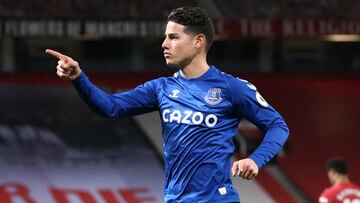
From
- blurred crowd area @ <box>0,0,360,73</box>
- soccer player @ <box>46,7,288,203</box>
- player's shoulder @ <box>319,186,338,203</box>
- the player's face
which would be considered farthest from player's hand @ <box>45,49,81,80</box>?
blurred crowd area @ <box>0,0,360,73</box>

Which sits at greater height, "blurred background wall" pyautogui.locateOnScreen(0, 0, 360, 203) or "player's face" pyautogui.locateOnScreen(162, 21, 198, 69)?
"player's face" pyautogui.locateOnScreen(162, 21, 198, 69)

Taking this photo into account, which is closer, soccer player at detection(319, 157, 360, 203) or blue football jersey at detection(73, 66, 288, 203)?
blue football jersey at detection(73, 66, 288, 203)

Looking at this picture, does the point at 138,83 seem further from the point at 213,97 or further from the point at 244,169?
the point at 244,169

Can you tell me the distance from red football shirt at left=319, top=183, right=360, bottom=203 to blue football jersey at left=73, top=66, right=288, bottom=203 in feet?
14.2

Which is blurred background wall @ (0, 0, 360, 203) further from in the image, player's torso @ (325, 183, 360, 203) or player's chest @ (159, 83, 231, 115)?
player's chest @ (159, 83, 231, 115)

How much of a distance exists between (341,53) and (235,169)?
476 inches

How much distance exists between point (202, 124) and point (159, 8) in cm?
947

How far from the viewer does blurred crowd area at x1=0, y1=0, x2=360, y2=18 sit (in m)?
13.2

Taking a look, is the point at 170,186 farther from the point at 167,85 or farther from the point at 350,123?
the point at 350,123

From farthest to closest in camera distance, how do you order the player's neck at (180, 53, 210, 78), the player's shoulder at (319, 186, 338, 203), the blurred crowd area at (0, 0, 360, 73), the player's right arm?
the blurred crowd area at (0, 0, 360, 73) → the player's shoulder at (319, 186, 338, 203) → the player's neck at (180, 53, 210, 78) → the player's right arm

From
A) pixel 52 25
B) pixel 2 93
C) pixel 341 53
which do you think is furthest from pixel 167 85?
pixel 341 53

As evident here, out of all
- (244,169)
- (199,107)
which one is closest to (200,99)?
(199,107)

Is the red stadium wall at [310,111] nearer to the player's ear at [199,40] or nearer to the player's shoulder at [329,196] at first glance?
the player's shoulder at [329,196]

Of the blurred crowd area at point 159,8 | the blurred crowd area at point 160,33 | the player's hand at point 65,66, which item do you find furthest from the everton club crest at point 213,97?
the blurred crowd area at point 159,8
